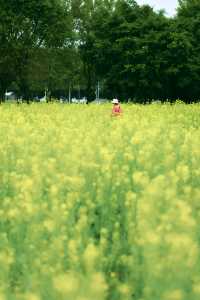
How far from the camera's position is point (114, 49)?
2242 inches

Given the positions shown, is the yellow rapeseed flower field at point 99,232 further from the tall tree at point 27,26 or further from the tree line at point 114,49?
the tree line at point 114,49

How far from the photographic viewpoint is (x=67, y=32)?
53562mm

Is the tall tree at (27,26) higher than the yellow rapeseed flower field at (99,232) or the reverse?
higher

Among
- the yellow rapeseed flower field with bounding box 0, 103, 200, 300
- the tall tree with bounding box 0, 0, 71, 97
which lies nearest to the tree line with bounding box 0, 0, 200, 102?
the tall tree with bounding box 0, 0, 71, 97

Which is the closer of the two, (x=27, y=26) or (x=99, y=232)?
(x=99, y=232)

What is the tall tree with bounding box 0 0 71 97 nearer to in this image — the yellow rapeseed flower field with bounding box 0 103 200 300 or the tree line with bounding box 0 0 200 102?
the tree line with bounding box 0 0 200 102

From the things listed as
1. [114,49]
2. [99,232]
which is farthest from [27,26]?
[99,232]

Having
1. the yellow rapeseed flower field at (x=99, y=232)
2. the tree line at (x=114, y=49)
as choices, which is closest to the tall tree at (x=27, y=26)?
the tree line at (x=114, y=49)

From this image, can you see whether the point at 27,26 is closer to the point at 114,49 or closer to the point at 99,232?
the point at 114,49

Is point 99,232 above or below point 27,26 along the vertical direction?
below

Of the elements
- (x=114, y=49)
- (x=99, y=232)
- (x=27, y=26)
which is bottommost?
(x=99, y=232)

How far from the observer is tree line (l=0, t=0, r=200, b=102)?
52062mm

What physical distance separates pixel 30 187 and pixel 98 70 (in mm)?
54481

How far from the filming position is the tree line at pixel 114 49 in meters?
52.1
